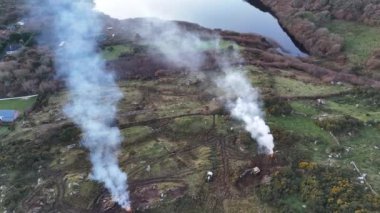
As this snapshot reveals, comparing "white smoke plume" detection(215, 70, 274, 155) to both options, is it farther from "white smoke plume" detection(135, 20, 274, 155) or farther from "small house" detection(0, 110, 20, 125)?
"small house" detection(0, 110, 20, 125)

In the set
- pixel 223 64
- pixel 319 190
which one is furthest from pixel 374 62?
pixel 319 190

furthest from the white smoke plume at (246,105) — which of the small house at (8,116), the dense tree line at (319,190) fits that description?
the small house at (8,116)

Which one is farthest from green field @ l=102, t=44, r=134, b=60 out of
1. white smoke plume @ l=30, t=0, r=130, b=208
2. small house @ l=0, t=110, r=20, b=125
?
small house @ l=0, t=110, r=20, b=125

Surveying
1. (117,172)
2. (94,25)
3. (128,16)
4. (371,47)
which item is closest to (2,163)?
(117,172)

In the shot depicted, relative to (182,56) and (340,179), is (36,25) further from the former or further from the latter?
(340,179)

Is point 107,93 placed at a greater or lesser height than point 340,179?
lesser

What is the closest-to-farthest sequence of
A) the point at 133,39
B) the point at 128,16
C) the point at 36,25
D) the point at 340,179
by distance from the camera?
1. the point at 340,179
2. the point at 133,39
3. the point at 36,25
4. the point at 128,16

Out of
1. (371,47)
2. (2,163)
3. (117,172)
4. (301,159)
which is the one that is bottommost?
(2,163)
